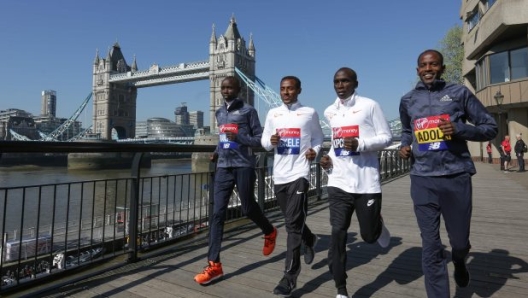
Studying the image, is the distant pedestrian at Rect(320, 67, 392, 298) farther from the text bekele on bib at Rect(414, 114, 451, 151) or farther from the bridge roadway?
the bridge roadway

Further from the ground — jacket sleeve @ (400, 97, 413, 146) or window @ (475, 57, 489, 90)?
window @ (475, 57, 489, 90)

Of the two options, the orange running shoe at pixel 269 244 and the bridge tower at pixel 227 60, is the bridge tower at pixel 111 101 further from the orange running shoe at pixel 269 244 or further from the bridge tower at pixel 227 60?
the orange running shoe at pixel 269 244

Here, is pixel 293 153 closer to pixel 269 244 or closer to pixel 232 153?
pixel 232 153

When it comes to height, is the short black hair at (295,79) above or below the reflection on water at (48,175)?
above

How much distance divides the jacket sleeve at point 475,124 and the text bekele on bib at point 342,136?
67 cm

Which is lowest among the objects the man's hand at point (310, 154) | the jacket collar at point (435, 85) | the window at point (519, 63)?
the man's hand at point (310, 154)

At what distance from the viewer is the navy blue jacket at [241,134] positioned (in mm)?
3117

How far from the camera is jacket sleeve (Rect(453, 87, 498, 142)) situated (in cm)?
218

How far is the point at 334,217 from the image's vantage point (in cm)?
258

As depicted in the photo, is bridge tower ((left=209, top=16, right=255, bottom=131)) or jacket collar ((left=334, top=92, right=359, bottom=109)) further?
bridge tower ((left=209, top=16, right=255, bottom=131))

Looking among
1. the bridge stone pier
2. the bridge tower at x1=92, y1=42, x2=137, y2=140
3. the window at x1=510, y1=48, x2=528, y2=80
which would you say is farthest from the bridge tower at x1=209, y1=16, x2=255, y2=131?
the window at x1=510, y1=48, x2=528, y2=80

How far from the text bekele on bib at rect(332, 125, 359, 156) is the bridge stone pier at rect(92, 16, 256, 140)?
73.9 m

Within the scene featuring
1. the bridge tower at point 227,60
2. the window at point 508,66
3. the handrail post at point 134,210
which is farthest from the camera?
the bridge tower at point 227,60

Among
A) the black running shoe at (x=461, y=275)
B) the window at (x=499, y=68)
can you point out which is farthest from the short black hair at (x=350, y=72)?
the window at (x=499, y=68)
